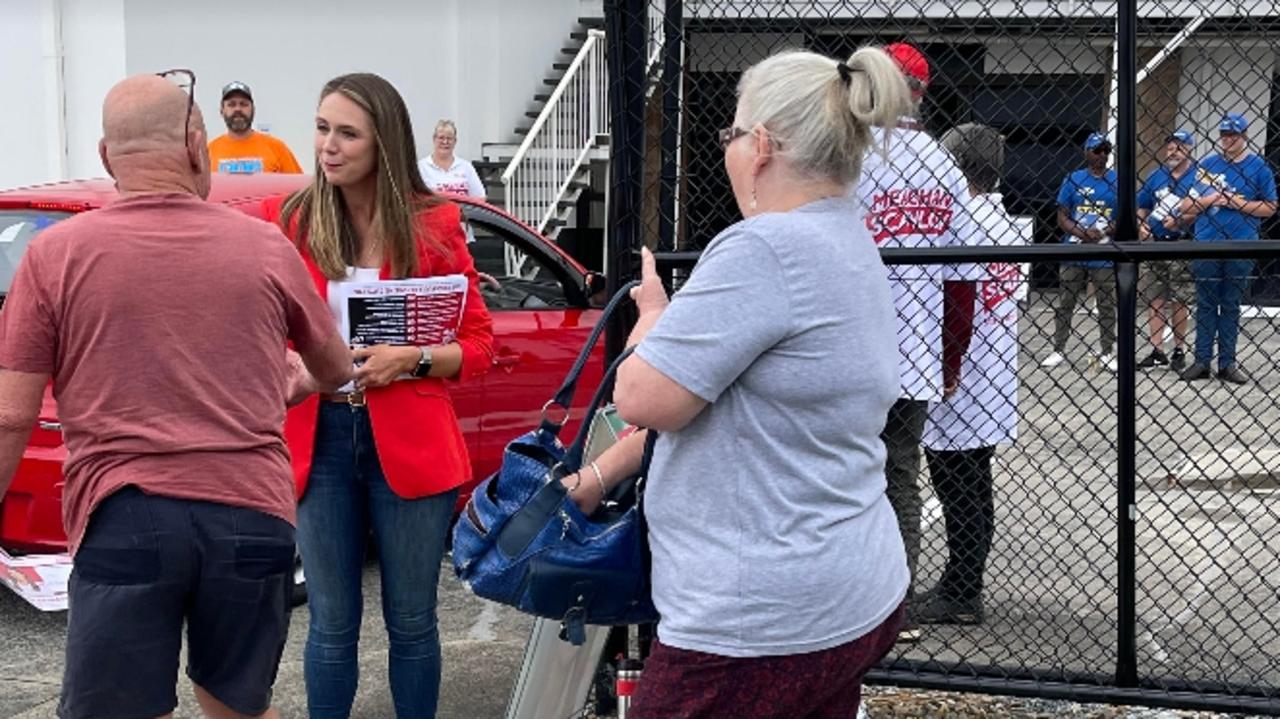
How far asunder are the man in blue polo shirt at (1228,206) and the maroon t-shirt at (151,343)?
2.86 meters

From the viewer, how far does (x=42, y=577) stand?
523 cm

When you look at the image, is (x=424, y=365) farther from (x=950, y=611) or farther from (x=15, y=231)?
(x=15, y=231)

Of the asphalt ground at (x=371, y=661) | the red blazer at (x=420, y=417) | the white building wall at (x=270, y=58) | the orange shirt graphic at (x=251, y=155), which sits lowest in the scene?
the asphalt ground at (x=371, y=661)

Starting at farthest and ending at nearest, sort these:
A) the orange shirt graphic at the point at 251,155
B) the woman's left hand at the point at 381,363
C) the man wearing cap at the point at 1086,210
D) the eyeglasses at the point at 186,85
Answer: the orange shirt graphic at the point at 251,155
the man wearing cap at the point at 1086,210
the woman's left hand at the point at 381,363
the eyeglasses at the point at 186,85

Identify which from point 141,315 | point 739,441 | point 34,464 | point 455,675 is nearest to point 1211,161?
point 455,675

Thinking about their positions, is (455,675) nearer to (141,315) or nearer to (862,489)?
(141,315)

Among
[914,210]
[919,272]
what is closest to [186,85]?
Result: [914,210]

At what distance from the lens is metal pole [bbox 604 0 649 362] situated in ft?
13.3

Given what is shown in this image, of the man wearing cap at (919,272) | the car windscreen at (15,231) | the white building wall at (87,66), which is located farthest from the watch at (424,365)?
the white building wall at (87,66)

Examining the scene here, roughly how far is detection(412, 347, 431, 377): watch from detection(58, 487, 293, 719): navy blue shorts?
0.75 metres

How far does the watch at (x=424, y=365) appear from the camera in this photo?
371 cm

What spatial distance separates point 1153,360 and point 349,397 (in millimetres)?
3502

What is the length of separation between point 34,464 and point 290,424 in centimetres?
203

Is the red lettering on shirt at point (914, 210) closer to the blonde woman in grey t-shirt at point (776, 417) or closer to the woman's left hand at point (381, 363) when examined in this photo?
the woman's left hand at point (381, 363)
